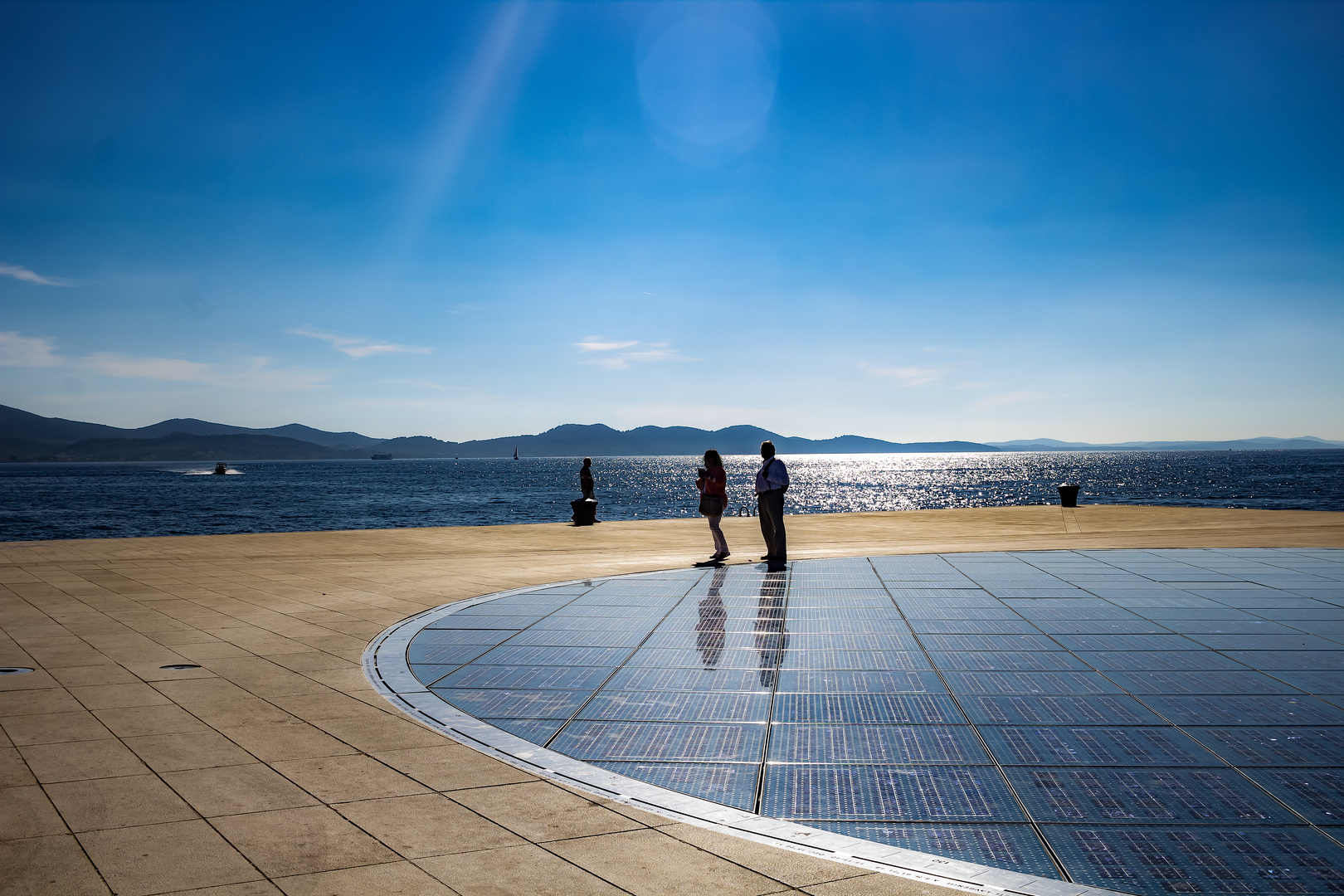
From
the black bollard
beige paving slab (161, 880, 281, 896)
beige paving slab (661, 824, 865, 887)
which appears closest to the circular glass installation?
beige paving slab (661, 824, 865, 887)

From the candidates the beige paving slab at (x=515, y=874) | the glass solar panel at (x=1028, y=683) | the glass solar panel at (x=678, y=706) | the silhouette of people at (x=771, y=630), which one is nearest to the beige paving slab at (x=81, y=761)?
the beige paving slab at (x=515, y=874)

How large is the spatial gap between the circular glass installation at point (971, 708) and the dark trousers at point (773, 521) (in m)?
2.21

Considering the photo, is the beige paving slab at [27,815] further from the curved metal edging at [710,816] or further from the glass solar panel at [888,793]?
the glass solar panel at [888,793]

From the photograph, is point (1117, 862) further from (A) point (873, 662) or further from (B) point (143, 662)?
(B) point (143, 662)

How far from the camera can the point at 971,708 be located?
5.54m

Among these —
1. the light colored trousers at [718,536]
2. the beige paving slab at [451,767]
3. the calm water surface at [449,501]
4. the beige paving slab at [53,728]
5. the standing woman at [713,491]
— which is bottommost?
the calm water surface at [449,501]

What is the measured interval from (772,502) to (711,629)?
448 centimetres

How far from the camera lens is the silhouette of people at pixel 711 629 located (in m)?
7.15

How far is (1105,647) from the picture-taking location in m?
7.22

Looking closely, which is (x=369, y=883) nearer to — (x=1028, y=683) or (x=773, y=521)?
Answer: (x=1028, y=683)

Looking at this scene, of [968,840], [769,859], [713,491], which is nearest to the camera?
[769,859]

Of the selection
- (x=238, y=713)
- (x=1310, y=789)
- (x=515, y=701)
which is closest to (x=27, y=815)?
(x=238, y=713)

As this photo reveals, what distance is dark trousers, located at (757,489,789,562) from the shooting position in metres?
12.5

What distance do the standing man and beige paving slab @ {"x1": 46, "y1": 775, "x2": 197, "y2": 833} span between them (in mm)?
8944
